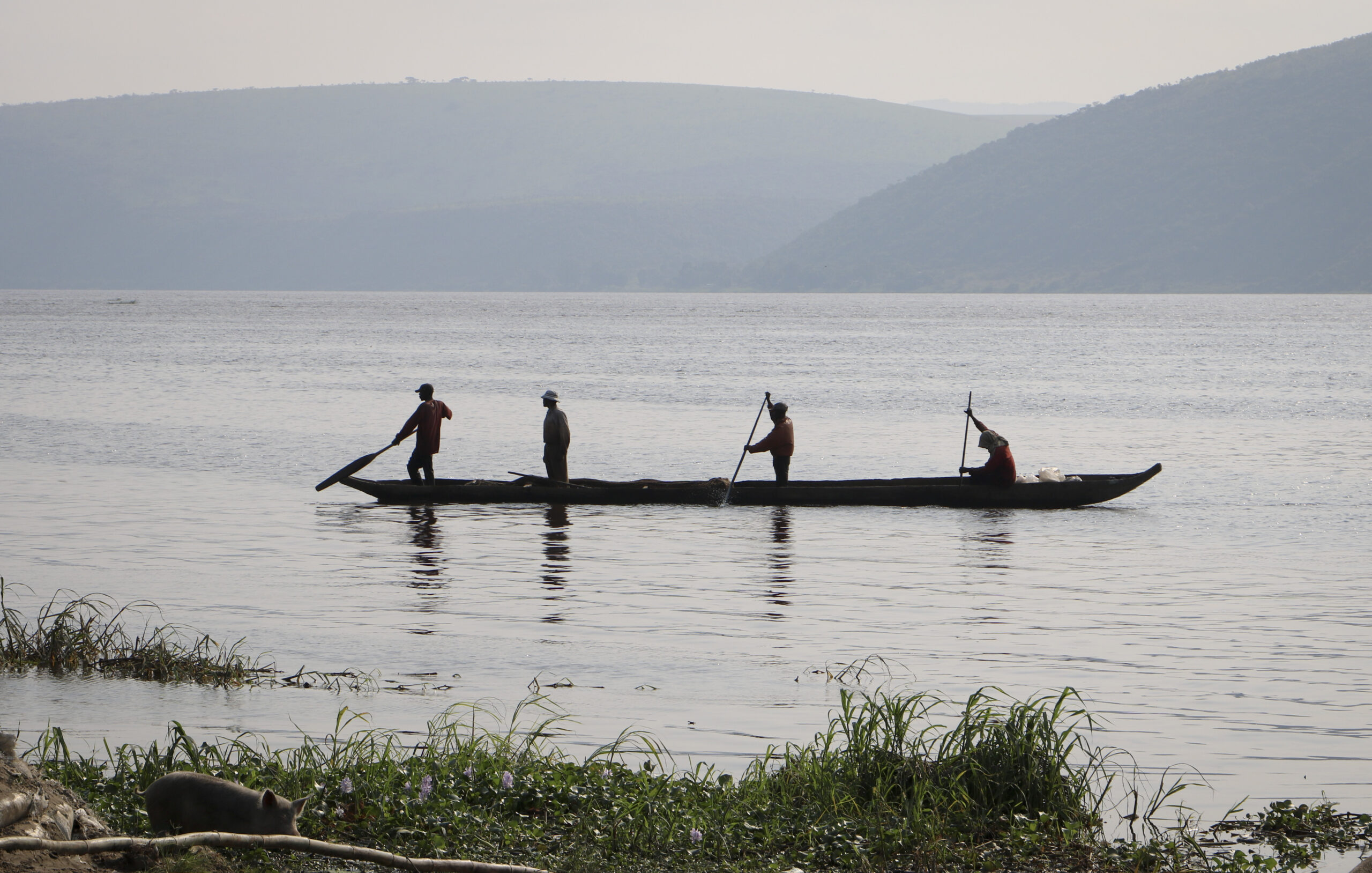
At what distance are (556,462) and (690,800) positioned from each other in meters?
15.5

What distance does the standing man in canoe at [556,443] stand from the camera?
22.3 metres

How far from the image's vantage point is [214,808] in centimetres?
655

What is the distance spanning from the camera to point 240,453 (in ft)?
108

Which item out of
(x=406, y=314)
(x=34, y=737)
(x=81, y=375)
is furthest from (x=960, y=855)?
(x=406, y=314)

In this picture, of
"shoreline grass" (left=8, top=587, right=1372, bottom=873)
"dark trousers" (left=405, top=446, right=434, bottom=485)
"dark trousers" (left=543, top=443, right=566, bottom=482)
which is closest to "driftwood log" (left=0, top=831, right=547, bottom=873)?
"shoreline grass" (left=8, top=587, right=1372, bottom=873)

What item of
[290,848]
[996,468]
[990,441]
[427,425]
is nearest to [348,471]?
[427,425]

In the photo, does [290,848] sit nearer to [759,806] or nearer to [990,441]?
[759,806]

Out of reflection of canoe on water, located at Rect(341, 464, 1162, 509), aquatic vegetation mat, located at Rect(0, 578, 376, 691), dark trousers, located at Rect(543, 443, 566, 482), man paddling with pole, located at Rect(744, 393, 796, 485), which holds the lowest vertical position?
aquatic vegetation mat, located at Rect(0, 578, 376, 691)

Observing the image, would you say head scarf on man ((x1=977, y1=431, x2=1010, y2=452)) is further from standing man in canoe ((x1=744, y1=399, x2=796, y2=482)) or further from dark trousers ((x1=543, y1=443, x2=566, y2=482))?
dark trousers ((x1=543, y1=443, x2=566, y2=482))

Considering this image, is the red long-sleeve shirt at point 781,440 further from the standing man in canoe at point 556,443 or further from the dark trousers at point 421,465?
the dark trousers at point 421,465

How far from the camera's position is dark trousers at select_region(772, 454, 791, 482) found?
22.9 metres

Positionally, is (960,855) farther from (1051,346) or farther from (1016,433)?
(1051,346)

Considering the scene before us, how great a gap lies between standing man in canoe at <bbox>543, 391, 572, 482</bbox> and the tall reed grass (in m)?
13.9

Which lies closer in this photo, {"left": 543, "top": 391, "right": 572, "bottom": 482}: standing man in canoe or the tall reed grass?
the tall reed grass
